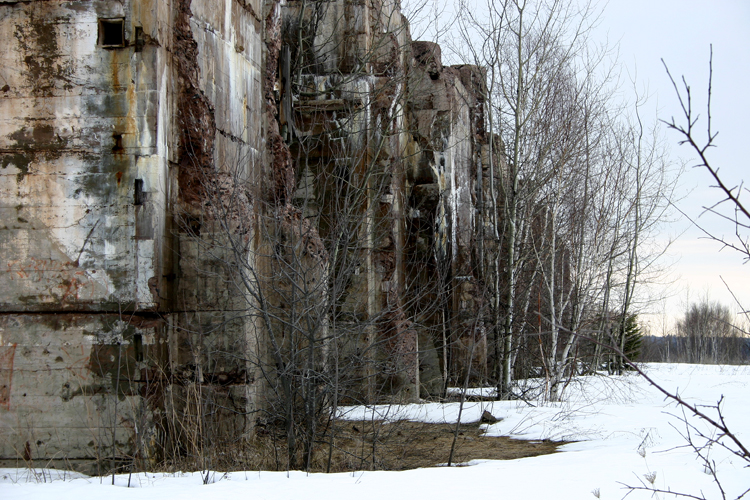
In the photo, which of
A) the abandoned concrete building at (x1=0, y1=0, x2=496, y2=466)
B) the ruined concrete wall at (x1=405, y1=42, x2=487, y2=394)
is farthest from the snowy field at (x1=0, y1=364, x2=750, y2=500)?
the ruined concrete wall at (x1=405, y1=42, x2=487, y2=394)

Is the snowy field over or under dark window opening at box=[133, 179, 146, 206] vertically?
under

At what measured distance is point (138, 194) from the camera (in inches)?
283

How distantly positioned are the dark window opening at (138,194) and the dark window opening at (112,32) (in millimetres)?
1387

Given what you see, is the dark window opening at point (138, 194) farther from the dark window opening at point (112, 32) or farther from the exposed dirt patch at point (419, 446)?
the exposed dirt patch at point (419, 446)

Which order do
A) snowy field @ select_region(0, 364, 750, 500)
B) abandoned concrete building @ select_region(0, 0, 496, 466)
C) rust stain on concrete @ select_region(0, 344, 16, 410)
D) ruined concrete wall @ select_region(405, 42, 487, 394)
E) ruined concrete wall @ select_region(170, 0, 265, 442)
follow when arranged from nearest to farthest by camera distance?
snowy field @ select_region(0, 364, 750, 500) → abandoned concrete building @ select_region(0, 0, 496, 466) → rust stain on concrete @ select_region(0, 344, 16, 410) → ruined concrete wall @ select_region(170, 0, 265, 442) → ruined concrete wall @ select_region(405, 42, 487, 394)

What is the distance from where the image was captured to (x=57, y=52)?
730cm

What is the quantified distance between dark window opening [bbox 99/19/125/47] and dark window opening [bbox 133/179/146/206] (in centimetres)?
139

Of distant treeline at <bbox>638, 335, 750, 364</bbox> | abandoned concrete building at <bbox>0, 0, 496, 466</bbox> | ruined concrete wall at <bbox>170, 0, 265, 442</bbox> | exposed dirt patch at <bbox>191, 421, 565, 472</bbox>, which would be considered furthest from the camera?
distant treeline at <bbox>638, 335, 750, 364</bbox>

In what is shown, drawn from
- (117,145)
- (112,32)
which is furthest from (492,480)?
(112,32)

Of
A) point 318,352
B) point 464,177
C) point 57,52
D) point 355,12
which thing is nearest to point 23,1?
point 57,52

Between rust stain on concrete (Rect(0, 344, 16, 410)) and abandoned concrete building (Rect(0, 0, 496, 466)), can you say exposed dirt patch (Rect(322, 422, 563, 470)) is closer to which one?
abandoned concrete building (Rect(0, 0, 496, 466))

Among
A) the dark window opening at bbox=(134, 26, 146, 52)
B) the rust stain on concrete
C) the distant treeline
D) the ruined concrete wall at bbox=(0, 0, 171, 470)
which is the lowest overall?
the distant treeline

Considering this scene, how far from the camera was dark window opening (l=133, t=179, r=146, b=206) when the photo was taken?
718 cm

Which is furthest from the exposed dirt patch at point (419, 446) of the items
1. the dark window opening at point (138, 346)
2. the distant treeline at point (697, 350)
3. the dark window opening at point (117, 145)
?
the distant treeline at point (697, 350)
